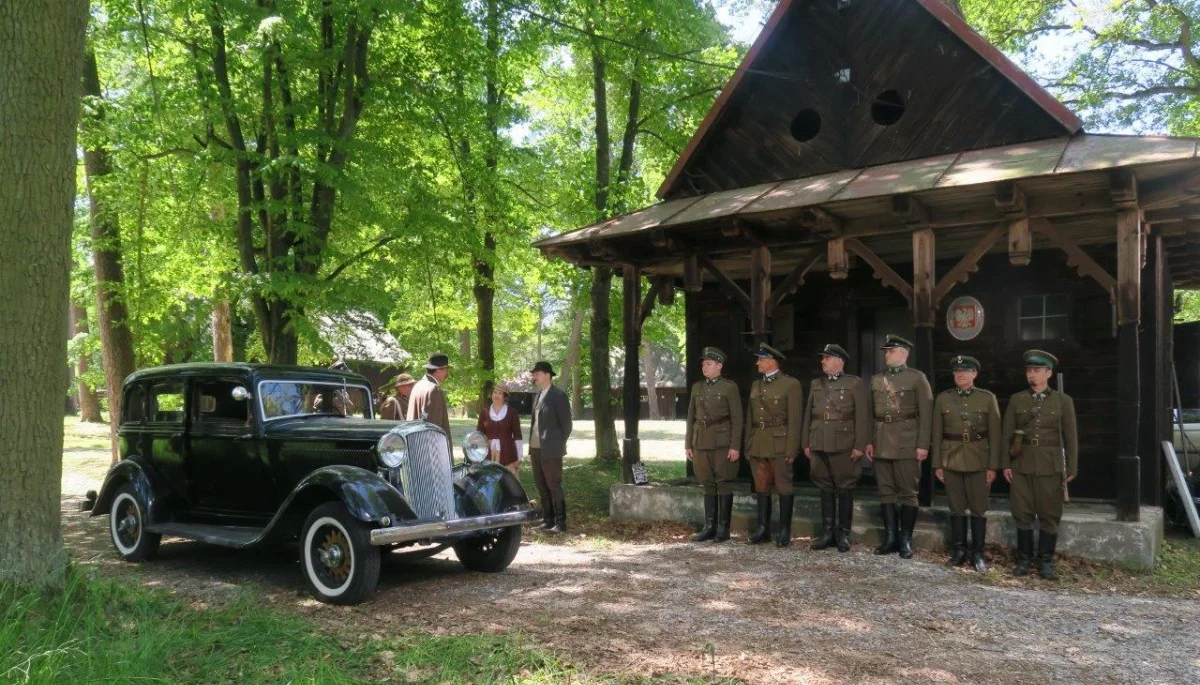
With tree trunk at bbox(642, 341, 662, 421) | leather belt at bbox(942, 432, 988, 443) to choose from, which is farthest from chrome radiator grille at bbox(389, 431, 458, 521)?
tree trunk at bbox(642, 341, 662, 421)

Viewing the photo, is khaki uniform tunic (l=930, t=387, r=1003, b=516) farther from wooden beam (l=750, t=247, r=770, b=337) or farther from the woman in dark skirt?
the woman in dark skirt

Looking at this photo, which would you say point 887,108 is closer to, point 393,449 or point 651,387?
point 393,449

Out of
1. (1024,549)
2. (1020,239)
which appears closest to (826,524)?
(1024,549)

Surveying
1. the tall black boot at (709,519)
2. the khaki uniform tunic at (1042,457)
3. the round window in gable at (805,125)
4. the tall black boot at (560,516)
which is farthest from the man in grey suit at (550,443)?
the round window in gable at (805,125)

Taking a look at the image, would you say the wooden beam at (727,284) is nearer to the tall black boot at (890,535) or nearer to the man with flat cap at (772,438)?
the man with flat cap at (772,438)

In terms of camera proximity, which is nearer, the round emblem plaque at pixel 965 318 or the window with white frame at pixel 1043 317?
the window with white frame at pixel 1043 317

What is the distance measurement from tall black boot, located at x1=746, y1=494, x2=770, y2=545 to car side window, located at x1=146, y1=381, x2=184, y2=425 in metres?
5.65

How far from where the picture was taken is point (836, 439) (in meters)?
8.30

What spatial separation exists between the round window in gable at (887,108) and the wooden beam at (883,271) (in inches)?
82.7

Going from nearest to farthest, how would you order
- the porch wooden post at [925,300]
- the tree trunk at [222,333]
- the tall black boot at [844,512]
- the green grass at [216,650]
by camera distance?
the green grass at [216,650]
the tall black boot at [844,512]
the porch wooden post at [925,300]
the tree trunk at [222,333]

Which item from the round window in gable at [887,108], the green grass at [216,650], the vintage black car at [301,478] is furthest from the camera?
the round window in gable at [887,108]

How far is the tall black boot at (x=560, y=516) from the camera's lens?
953 centimetres

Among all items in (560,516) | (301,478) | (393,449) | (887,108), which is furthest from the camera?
(887,108)

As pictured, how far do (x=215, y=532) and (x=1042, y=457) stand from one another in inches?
276
